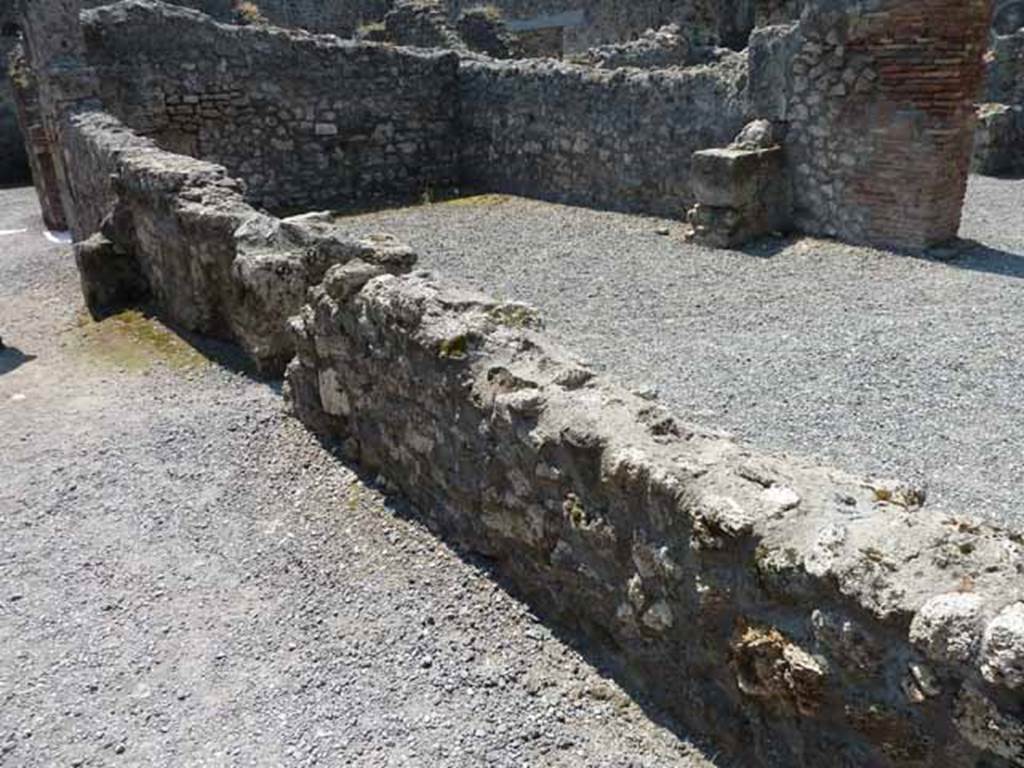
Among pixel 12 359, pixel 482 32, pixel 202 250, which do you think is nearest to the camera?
pixel 202 250

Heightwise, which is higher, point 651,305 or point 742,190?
point 742,190

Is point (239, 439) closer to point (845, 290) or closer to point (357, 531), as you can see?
point (357, 531)

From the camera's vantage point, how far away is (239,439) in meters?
5.74

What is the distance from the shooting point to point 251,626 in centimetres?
394

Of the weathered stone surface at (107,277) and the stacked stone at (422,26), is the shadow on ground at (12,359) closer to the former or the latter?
the weathered stone surface at (107,277)

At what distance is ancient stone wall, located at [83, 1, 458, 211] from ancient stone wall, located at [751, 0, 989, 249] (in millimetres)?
6495

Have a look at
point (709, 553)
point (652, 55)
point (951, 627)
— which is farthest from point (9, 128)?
point (951, 627)

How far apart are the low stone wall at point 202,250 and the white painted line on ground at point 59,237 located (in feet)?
10.1

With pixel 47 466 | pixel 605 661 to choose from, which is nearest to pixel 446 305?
pixel 605 661

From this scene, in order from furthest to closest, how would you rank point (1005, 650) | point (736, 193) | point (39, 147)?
point (39, 147), point (736, 193), point (1005, 650)

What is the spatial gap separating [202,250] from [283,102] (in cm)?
793

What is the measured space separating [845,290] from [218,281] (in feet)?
18.4

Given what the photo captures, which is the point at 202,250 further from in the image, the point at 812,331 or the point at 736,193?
the point at 736,193

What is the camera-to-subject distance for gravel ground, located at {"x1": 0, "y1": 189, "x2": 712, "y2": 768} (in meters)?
3.27
